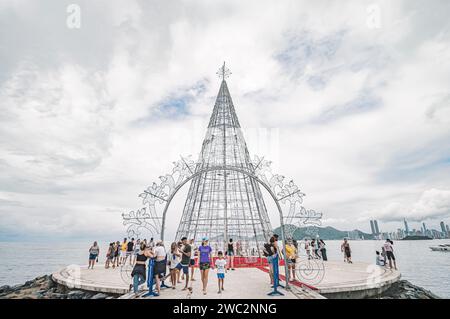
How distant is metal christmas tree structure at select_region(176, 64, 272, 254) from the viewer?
19.2 metres

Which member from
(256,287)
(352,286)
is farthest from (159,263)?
(352,286)

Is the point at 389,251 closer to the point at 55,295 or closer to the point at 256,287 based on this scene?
the point at 256,287

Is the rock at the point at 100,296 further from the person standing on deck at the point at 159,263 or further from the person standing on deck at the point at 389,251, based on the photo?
the person standing on deck at the point at 389,251

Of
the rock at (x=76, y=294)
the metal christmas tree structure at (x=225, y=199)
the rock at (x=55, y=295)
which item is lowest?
the rock at (x=55, y=295)

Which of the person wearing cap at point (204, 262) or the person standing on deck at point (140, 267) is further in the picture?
the person wearing cap at point (204, 262)

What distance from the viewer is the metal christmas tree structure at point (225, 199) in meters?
19.2

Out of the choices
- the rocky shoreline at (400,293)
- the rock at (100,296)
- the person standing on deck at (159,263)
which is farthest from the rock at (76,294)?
Answer: the rocky shoreline at (400,293)

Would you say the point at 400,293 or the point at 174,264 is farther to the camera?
the point at 400,293

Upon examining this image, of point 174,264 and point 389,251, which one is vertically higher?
point 174,264

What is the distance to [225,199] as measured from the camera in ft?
65.3

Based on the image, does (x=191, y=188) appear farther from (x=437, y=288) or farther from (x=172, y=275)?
(x=437, y=288)
